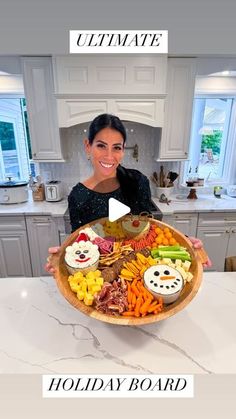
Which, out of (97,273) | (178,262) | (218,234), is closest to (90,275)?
(97,273)

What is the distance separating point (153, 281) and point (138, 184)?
0.54 m

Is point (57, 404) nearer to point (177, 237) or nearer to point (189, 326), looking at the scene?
point (189, 326)

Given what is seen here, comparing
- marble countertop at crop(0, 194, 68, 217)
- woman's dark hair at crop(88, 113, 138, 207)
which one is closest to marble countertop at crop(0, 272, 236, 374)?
woman's dark hair at crop(88, 113, 138, 207)

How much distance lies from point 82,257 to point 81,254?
0.04 ft

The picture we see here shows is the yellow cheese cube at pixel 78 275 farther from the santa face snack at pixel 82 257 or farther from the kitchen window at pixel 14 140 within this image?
the kitchen window at pixel 14 140

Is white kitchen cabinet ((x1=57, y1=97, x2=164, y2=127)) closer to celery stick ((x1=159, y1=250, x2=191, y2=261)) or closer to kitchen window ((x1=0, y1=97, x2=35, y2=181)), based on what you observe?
kitchen window ((x1=0, y1=97, x2=35, y2=181))

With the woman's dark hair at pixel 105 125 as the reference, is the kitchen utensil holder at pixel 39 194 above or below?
below

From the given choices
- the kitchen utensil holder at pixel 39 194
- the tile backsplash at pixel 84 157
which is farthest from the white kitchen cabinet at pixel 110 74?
the kitchen utensil holder at pixel 39 194

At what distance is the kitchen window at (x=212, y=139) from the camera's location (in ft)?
6.63

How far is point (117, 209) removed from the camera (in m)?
0.93

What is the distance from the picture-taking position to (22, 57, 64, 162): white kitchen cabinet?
1.63m

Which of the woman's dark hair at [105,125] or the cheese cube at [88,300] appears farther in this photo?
the woman's dark hair at [105,125]

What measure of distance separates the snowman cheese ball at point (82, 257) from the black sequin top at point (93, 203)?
278 millimetres

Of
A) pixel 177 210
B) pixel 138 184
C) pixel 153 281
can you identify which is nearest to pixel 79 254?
pixel 153 281
